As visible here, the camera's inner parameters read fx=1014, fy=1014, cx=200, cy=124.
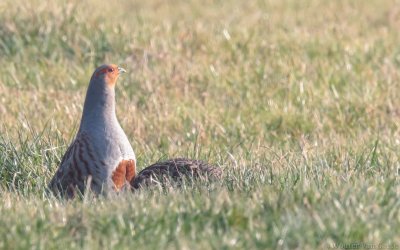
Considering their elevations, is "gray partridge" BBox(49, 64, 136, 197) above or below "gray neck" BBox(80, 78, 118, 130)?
below

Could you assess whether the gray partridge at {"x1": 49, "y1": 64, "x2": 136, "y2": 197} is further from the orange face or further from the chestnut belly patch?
the orange face

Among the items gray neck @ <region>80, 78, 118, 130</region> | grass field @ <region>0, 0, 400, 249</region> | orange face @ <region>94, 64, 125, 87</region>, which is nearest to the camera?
grass field @ <region>0, 0, 400, 249</region>

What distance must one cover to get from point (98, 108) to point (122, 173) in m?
0.45

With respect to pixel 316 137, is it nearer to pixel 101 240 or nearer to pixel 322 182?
pixel 322 182

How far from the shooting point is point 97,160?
578 cm

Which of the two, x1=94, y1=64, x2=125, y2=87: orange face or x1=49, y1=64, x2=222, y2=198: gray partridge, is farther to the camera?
x1=94, y1=64, x2=125, y2=87: orange face

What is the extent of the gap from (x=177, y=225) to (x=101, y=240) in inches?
13.6

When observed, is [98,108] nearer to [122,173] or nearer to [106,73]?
[106,73]

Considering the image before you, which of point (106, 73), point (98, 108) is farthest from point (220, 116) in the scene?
point (98, 108)

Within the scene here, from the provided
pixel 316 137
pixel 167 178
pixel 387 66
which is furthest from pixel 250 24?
pixel 167 178

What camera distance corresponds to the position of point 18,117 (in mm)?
7914

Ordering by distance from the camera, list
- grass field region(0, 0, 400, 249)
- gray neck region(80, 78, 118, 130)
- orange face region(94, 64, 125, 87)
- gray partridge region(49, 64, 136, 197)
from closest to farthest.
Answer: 1. grass field region(0, 0, 400, 249)
2. gray partridge region(49, 64, 136, 197)
3. gray neck region(80, 78, 118, 130)
4. orange face region(94, 64, 125, 87)

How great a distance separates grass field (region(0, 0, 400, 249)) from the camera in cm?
447

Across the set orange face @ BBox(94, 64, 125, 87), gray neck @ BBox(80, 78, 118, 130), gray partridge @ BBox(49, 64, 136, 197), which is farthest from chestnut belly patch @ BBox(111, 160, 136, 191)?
orange face @ BBox(94, 64, 125, 87)
